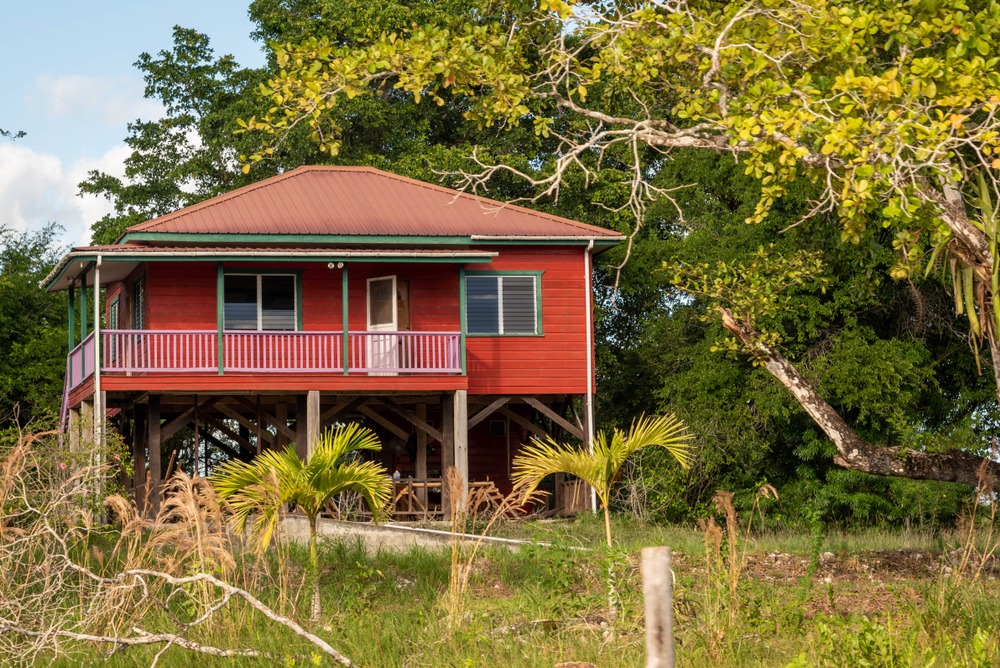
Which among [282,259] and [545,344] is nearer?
[282,259]

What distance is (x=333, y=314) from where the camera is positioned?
25.7 metres

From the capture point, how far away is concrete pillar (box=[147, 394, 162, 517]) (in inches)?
923

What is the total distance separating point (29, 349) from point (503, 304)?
1124cm

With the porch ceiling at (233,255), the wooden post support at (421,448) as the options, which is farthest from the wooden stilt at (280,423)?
the porch ceiling at (233,255)

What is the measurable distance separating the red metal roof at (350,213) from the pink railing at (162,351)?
189 cm

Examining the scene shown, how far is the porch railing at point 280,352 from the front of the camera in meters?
23.6

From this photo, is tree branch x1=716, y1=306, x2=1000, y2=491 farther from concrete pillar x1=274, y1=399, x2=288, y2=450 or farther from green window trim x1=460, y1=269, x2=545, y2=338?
concrete pillar x1=274, y1=399, x2=288, y2=450

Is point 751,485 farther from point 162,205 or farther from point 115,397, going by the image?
point 162,205

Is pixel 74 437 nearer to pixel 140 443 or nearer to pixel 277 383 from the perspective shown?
pixel 277 383

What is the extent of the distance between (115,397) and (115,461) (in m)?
4.05

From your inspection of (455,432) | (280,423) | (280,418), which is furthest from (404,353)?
(280,418)

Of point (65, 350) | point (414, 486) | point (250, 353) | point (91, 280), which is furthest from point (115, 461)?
point (65, 350)

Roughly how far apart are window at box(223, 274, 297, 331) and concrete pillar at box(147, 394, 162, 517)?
6.73 feet

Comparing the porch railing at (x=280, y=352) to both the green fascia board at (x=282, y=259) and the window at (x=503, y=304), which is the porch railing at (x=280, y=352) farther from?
the window at (x=503, y=304)
